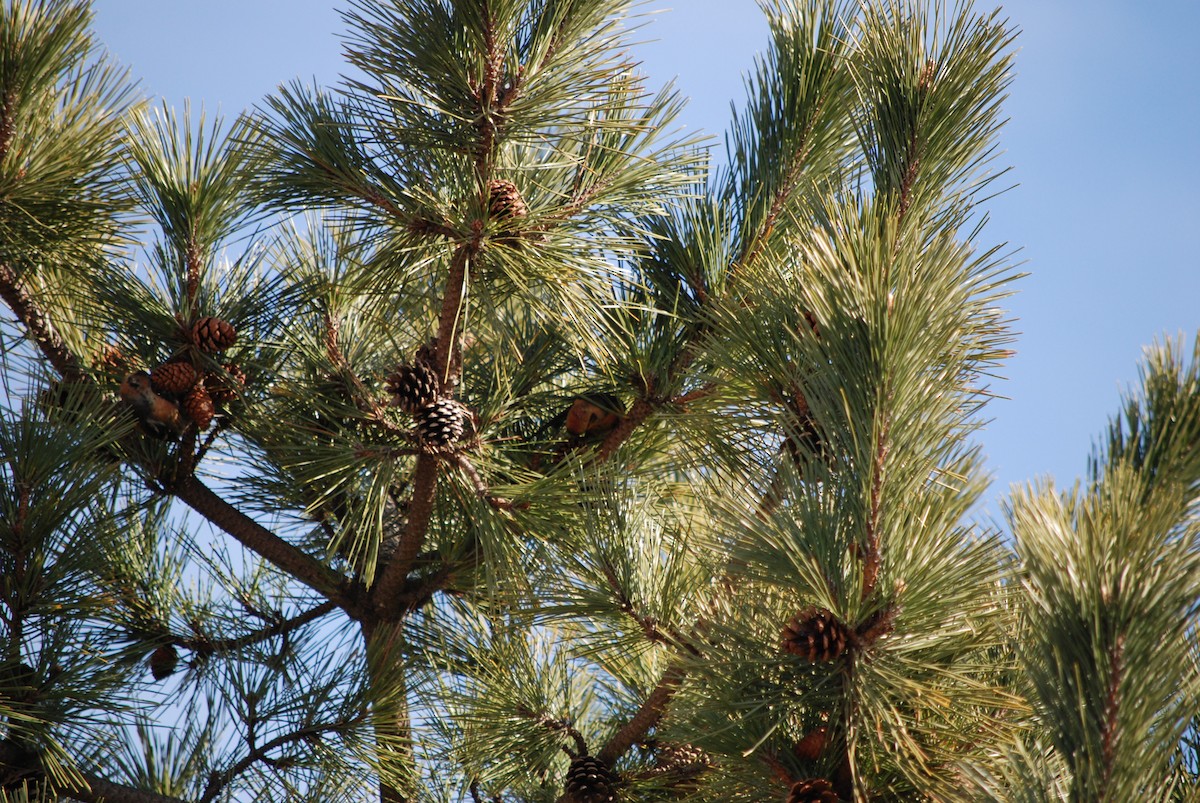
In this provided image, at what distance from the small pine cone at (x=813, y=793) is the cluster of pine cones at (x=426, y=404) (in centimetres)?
60

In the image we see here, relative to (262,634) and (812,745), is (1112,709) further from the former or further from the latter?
(262,634)

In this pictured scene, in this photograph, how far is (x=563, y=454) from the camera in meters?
1.63

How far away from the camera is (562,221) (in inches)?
56.0

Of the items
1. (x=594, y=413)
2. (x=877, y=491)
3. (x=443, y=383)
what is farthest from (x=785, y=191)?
(x=877, y=491)

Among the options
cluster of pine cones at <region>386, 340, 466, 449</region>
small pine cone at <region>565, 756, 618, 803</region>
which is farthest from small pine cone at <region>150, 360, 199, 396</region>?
small pine cone at <region>565, 756, 618, 803</region>

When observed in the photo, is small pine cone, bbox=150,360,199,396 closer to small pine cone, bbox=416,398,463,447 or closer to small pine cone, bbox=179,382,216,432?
small pine cone, bbox=179,382,216,432

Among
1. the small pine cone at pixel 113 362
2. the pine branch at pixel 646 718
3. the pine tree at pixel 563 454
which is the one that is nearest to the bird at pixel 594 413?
the pine tree at pixel 563 454

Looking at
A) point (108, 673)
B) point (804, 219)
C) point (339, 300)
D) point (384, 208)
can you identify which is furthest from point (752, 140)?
point (108, 673)

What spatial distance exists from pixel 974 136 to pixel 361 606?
108 centimetres

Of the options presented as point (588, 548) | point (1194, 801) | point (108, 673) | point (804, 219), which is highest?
point (804, 219)

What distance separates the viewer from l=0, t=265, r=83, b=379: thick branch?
1.68 m

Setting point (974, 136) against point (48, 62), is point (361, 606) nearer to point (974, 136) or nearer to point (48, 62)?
point (48, 62)

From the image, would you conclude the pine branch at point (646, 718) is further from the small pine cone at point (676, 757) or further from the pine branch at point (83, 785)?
the pine branch at point (83, 785)

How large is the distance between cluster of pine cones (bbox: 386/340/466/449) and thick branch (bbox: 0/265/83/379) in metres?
0.60
